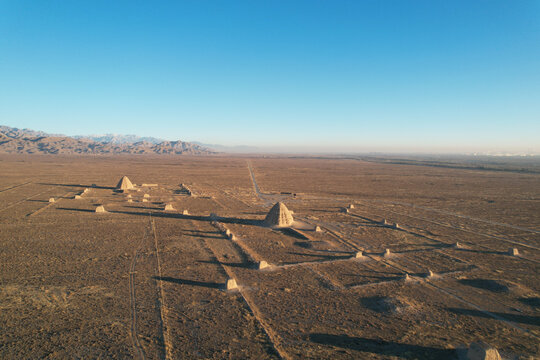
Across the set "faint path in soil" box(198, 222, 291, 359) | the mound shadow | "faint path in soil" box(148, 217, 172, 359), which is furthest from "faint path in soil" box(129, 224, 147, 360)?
the mound shadow

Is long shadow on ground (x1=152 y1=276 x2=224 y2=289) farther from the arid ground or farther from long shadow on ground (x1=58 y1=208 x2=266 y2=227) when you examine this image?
long shadow on ground (x1=58 y1=208 x2=266 y2=227)

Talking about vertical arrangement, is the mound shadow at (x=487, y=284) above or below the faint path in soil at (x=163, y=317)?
above

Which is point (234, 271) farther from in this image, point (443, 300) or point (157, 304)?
point (443, 300)

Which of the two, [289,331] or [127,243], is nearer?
[289,331]

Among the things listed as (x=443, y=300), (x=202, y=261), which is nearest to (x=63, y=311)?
(x=202, y=261)

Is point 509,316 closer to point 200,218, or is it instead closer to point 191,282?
point 191,282

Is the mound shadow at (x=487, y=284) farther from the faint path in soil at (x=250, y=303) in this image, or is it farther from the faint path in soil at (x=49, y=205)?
the faint path in soil at (x=49, y=205)

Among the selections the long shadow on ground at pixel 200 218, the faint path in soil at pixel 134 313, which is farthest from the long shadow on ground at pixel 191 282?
the long shadow on ground at pixel 200 218

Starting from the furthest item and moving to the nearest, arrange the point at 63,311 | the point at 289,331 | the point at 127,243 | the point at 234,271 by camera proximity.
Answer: the point at 127,243 < the point at 234,271 < the point at 63,311 < the point at 289,331
